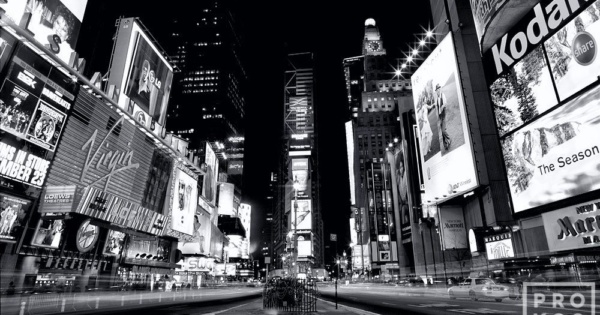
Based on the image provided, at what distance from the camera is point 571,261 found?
71.2 ft

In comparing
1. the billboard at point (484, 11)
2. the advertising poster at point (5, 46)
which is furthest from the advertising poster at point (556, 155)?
the advertising poster at point (5, 46)

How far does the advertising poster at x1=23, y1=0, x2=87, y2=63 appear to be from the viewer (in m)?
20.7

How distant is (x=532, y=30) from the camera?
72.8ft

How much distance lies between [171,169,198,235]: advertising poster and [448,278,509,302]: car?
34.0 metres

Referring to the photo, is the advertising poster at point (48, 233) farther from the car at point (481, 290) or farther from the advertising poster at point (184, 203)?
the car at point (481, 290)

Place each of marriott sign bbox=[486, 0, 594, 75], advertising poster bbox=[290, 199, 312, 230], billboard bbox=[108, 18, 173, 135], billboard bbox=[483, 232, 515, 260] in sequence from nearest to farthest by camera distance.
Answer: marriott sign bbox=[486, 0, 594, 75] → billboard bbox=[483, 232, 515, 260] → billboard bbox=[108, 18, 173, 135] → advertising poster bbox=[290, 199, 312, 230]

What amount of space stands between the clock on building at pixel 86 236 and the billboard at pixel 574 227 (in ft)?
115

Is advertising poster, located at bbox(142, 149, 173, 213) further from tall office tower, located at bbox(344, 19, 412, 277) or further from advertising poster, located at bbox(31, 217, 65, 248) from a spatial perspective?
tall office tower, located at bbox(344, 19, 412, 277)

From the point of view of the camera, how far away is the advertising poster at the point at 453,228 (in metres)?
36.4

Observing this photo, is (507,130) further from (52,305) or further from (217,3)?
(217,3)

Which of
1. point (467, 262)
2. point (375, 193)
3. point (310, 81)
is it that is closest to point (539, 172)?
point (467, 262)

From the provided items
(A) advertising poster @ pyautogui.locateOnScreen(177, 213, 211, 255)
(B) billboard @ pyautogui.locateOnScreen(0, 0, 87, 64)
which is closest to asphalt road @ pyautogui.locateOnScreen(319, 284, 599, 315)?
(B) billboard @ pyautogui.locateOnScreen(0, 0, 87, 64)

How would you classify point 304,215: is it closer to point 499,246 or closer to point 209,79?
point 499,246

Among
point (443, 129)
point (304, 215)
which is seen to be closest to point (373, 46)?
point (304, 215)
